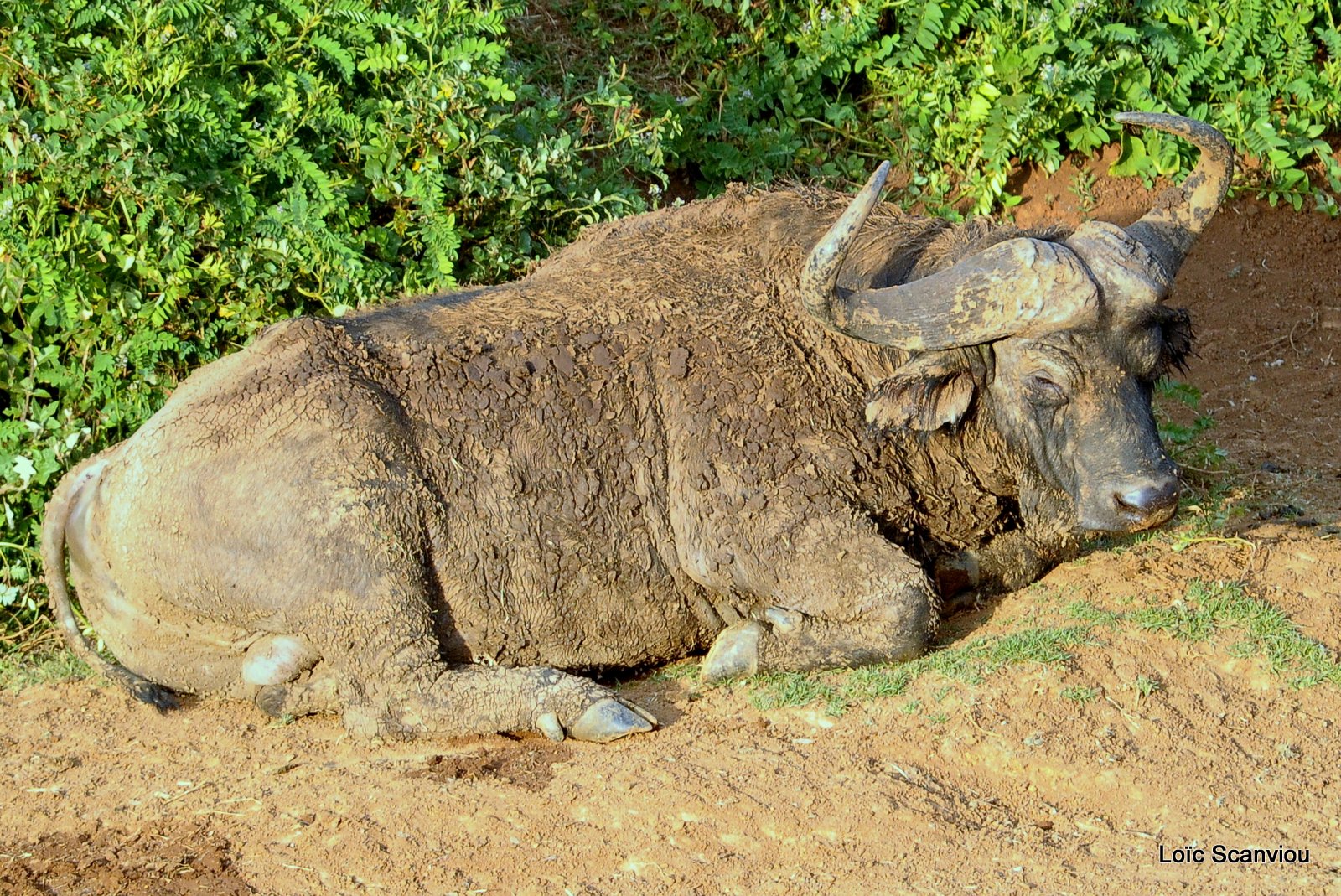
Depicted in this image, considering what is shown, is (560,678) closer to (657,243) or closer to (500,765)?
(500,765)

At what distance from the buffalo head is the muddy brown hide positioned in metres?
0.13

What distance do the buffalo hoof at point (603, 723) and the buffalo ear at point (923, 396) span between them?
57.3 inches

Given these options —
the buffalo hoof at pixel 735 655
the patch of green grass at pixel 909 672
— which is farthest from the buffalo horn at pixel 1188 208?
the buffalo hoof at pixel 735 655

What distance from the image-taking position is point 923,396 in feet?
18.9

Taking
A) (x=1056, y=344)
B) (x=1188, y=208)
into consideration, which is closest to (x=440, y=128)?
(x=1056, y=344)

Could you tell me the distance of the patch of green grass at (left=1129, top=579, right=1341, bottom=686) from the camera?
17.8 ft

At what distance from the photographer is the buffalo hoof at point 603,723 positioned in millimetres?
5340

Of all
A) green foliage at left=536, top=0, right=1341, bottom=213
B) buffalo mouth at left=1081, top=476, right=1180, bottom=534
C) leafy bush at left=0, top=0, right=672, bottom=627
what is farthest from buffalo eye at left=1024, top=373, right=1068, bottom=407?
green foliage at left=536, top=0, right=1341, bottom=213

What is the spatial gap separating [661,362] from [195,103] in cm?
263

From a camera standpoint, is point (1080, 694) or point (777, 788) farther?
point (1080, 694)

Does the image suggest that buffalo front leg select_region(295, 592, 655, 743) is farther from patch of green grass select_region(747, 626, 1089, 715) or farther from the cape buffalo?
patch of green grass select_region(747, 626, 1089, 715)

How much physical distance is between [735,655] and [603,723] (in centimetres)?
64

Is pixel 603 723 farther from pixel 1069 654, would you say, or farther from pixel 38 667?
pixel 38 667

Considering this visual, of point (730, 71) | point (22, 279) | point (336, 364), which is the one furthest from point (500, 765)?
point (730, 71)
